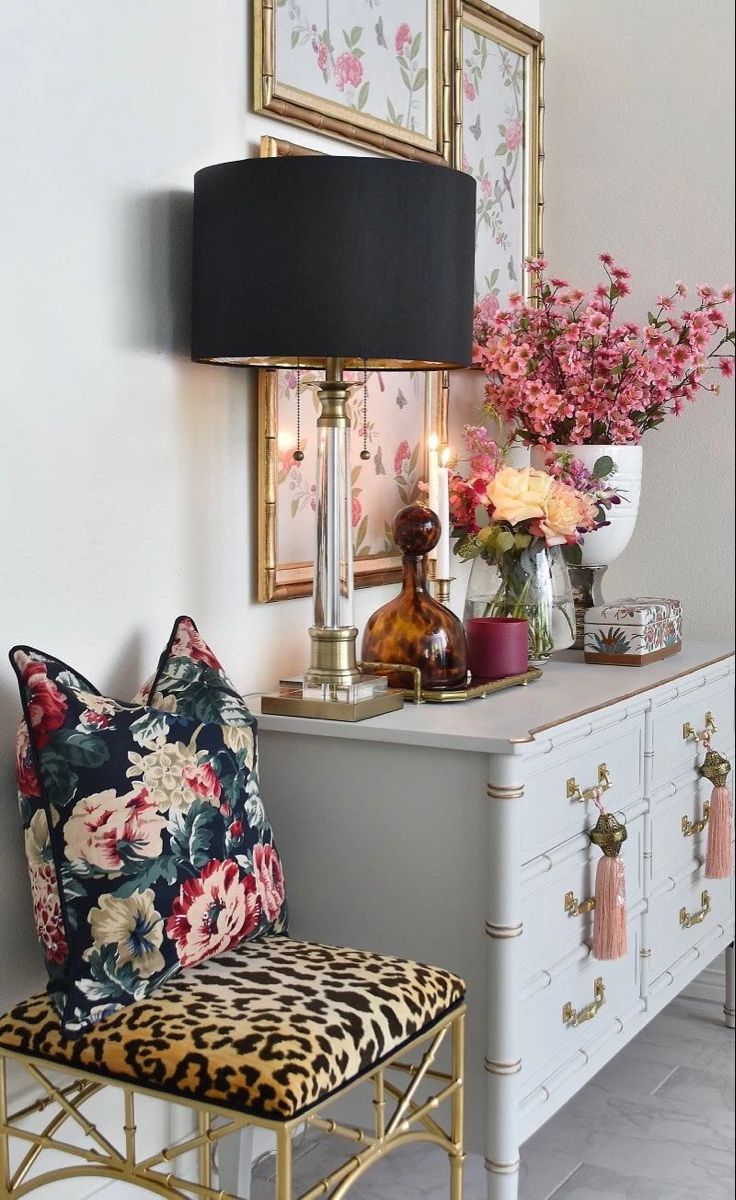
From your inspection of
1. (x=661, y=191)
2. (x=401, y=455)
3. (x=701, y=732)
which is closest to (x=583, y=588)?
(x=701, y=732)

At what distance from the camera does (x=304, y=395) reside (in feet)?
7.52

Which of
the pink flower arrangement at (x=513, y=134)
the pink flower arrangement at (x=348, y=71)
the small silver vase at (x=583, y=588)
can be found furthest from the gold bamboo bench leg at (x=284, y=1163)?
the pink flower arrangement at (x=513, y=134)

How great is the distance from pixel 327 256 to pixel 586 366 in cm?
98

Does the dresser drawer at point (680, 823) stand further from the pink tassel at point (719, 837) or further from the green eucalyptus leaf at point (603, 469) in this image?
the green eucalyptus leaf at point (603, 469)

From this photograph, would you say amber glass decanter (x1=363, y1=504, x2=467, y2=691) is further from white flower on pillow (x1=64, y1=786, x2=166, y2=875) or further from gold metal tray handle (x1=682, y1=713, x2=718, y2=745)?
white flower on pillow (x1=64, y1=786, x2=166, y2=875)

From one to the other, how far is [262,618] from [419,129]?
0.99 metres

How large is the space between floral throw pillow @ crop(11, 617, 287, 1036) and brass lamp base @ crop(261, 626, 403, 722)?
0.27 meters

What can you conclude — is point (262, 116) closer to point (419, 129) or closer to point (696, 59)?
point (419, 129)

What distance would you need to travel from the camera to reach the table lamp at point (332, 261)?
1.80 metres

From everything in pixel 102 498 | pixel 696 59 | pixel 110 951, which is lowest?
pixel 110 951

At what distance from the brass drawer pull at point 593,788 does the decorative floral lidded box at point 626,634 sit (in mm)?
420

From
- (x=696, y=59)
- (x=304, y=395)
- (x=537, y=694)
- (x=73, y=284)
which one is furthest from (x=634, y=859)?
(x=696, y=59)

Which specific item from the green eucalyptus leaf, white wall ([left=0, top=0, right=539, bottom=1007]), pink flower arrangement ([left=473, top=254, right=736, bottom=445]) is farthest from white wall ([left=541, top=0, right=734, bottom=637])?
white wall ([left=0, top=0, right=539, bottom=1007])

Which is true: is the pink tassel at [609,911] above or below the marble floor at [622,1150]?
above
